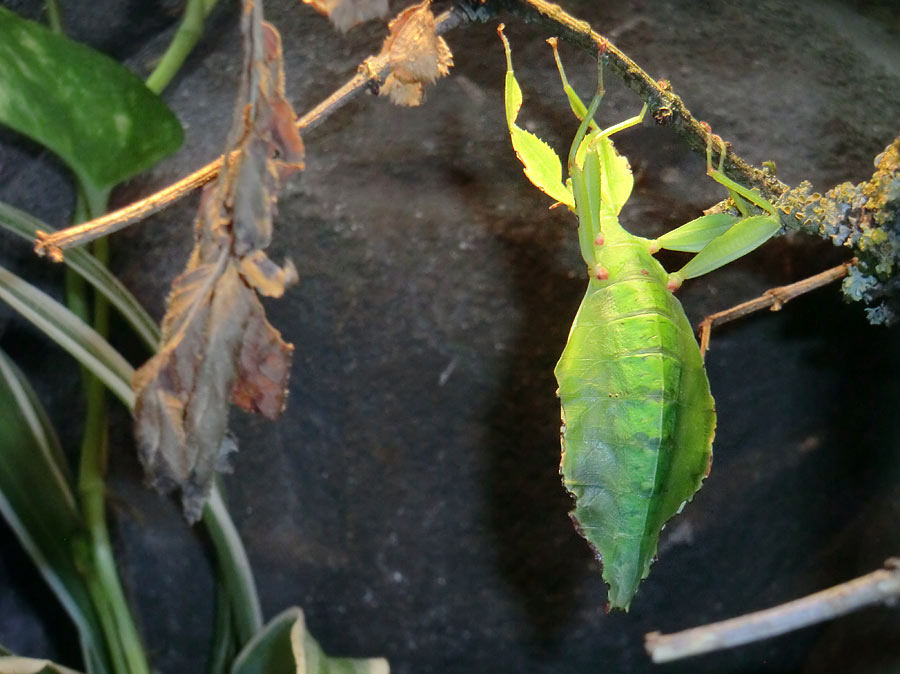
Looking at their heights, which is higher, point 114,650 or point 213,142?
point 213,142

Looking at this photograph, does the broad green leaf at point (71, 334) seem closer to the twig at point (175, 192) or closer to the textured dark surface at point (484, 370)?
the textured dark surface at point (484, 370)

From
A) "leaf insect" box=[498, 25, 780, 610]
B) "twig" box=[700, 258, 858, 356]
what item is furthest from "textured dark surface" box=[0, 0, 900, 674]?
"leaf insect" box=[498, 25, 780, 610]

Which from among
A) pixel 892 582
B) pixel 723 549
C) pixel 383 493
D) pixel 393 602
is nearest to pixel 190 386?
pixel 892 582

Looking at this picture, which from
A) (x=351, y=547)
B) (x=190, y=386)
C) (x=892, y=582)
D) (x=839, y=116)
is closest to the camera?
(x=892, y=582)

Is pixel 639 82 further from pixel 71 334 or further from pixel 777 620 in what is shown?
pixel 71 334

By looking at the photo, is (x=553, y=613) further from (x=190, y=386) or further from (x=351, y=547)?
(x=190, y=386)

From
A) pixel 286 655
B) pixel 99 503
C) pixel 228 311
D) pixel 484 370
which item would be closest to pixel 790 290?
pixel 484 370

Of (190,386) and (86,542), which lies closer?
(190,386)
